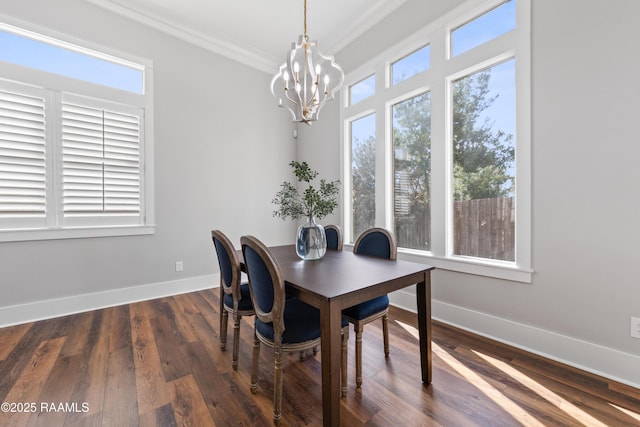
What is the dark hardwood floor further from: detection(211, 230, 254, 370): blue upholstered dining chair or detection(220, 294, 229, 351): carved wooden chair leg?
detection(211, 230, 254, 370): blue upholstered dining chair

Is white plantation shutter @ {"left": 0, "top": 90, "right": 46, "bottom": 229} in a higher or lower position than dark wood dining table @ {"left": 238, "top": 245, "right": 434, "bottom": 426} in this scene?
higher

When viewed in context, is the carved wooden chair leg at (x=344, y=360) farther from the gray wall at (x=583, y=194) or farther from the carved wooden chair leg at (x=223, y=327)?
the gray wall at (x=583, y=194)

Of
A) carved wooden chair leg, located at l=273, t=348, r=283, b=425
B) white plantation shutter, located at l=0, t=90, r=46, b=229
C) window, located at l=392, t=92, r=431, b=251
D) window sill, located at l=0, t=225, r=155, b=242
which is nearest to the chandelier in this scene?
window, located at l=392, t=92, r=431, b=251

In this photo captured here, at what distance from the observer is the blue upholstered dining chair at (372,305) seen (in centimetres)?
174

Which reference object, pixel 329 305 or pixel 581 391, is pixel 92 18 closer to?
pixel 329 305

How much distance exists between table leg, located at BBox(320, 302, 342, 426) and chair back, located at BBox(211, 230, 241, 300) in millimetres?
860

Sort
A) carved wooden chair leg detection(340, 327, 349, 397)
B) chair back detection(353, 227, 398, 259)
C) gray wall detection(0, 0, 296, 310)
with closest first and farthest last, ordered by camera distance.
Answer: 1. carved wooden chair leg detection(340, 327, 349, 397)
2. chair back detection(353, 227, 398, 259)
3. gray wall detection(0, 0, 296, 310)

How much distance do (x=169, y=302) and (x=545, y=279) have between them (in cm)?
375

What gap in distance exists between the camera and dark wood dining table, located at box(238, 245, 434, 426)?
123 cm

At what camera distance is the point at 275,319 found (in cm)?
142

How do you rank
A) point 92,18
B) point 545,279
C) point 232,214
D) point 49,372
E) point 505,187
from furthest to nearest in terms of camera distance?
point 232,214 < point 92,18 < point 505,187 < point 545,279 < point 49,372

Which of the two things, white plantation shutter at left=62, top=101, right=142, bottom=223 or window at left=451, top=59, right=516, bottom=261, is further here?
white plantation shutter at left=62, top=101, right=142, bottom=223

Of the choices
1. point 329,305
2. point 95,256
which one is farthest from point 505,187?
point 95,256

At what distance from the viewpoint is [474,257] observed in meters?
2.54
